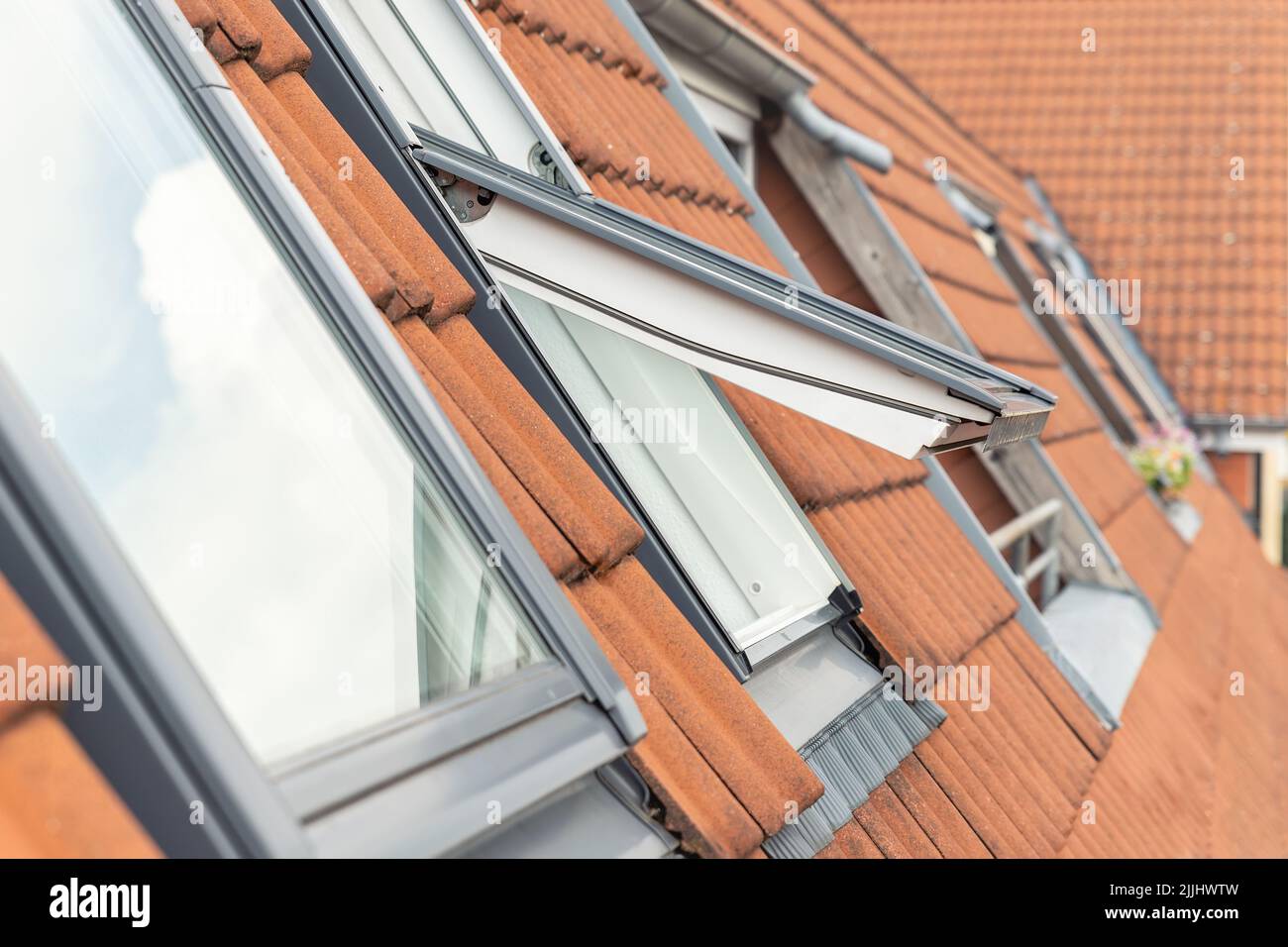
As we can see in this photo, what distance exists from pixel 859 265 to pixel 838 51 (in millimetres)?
2570

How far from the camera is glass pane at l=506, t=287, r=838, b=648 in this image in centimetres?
204

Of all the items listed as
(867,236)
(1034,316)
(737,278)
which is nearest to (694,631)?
(737,278)

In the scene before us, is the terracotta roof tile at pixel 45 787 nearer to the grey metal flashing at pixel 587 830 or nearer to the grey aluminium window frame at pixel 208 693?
the grey aluminium window frame at pixel 208 693

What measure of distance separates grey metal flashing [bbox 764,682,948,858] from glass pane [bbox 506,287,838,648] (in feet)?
0.61

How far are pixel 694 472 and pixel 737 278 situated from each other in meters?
0.38

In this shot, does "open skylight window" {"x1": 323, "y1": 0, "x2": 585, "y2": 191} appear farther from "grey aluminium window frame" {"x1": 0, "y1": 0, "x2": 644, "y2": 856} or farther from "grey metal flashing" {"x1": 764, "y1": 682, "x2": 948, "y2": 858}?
"grey metal flashing" {"x1": 764, "y1": 682, "x2": 948, "y2": 858}

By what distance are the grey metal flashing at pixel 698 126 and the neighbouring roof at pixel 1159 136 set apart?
302 inches

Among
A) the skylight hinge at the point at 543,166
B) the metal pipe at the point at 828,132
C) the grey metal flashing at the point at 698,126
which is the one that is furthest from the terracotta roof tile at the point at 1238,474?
the skylight hinge at the point at 543,166

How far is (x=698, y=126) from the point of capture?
3.41m

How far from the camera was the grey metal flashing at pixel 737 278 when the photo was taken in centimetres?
180

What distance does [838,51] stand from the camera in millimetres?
6594

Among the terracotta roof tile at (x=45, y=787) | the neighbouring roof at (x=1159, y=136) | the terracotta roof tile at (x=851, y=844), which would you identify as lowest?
the terracotta roof tile at (x=851, y=844)

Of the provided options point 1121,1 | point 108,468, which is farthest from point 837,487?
point 1121,1

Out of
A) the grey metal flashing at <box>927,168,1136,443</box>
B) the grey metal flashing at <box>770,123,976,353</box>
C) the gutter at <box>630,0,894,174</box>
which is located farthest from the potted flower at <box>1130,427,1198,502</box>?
the gutter at <box>630,0,894,174</box>
